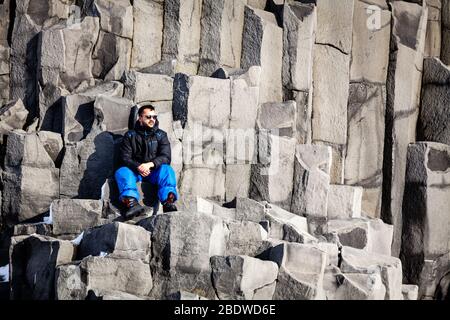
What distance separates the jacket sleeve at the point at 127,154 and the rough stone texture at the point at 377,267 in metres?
3.16

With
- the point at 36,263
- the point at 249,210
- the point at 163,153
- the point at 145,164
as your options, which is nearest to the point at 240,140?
the point at 249,210

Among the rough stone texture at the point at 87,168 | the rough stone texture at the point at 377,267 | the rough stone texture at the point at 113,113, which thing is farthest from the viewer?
the rough stone texture at the point at 113,113

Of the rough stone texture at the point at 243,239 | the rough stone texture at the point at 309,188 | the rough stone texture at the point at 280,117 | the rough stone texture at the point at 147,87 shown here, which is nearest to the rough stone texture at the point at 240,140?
the rough stone texture at the point at 280,117

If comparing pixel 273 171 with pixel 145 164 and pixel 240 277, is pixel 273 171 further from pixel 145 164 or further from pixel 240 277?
pixel 240 277

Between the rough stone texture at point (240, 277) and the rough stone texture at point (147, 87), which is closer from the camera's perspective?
the rough stone texture at point (240, 277)

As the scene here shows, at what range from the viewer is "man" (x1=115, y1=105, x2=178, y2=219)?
12.2 m

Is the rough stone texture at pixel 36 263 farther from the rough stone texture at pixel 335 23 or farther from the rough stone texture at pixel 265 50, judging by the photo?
the rough stone texture at pixel 335 23

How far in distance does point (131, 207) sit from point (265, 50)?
16.0 feet

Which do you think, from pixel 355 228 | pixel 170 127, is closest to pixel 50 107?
pixel 170 127

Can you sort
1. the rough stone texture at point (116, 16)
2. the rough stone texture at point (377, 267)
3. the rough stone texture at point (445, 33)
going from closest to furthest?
the rough stone texture at point (377, 267) → the rough stone texture at point (116, 16) → the rough stone texture at point (445, 33)

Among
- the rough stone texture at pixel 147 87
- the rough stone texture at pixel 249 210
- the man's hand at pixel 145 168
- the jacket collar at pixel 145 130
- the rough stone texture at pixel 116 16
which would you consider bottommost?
the rough stone texture at pixel 249 210

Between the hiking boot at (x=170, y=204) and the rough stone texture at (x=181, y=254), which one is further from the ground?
the hiking boot at (x=170, y=204)

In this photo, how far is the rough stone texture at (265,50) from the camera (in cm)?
1568

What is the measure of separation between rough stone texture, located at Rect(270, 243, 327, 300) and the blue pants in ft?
5.96
